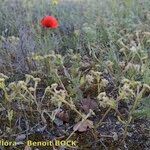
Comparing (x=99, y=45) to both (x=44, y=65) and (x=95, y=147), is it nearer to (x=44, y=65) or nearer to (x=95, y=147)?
(x=44, y=65)

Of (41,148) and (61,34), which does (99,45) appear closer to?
(61,34)

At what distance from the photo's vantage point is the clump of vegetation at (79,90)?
199 centimetres

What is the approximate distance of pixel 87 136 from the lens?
199 cm

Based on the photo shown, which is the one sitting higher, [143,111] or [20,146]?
[143,111]

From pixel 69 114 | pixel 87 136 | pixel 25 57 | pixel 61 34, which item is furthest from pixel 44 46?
pixel 87 136

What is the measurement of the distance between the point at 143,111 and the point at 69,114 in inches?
15.6

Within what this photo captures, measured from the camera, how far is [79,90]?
2.26 metres

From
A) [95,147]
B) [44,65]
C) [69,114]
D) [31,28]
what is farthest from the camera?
[31,28]

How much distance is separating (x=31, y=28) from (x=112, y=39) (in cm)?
82

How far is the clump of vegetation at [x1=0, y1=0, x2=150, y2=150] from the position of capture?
1.99 metres

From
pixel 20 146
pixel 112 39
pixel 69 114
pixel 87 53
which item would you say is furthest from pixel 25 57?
pixel 20 146

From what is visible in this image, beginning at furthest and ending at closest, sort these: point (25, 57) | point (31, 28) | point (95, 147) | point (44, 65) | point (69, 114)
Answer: point (31, 28) < point (25, 57) < point (44, 65) < point (69, 114) < point (95, 147)

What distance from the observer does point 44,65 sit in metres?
2.66

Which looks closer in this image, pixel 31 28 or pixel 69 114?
pixel 69 114
